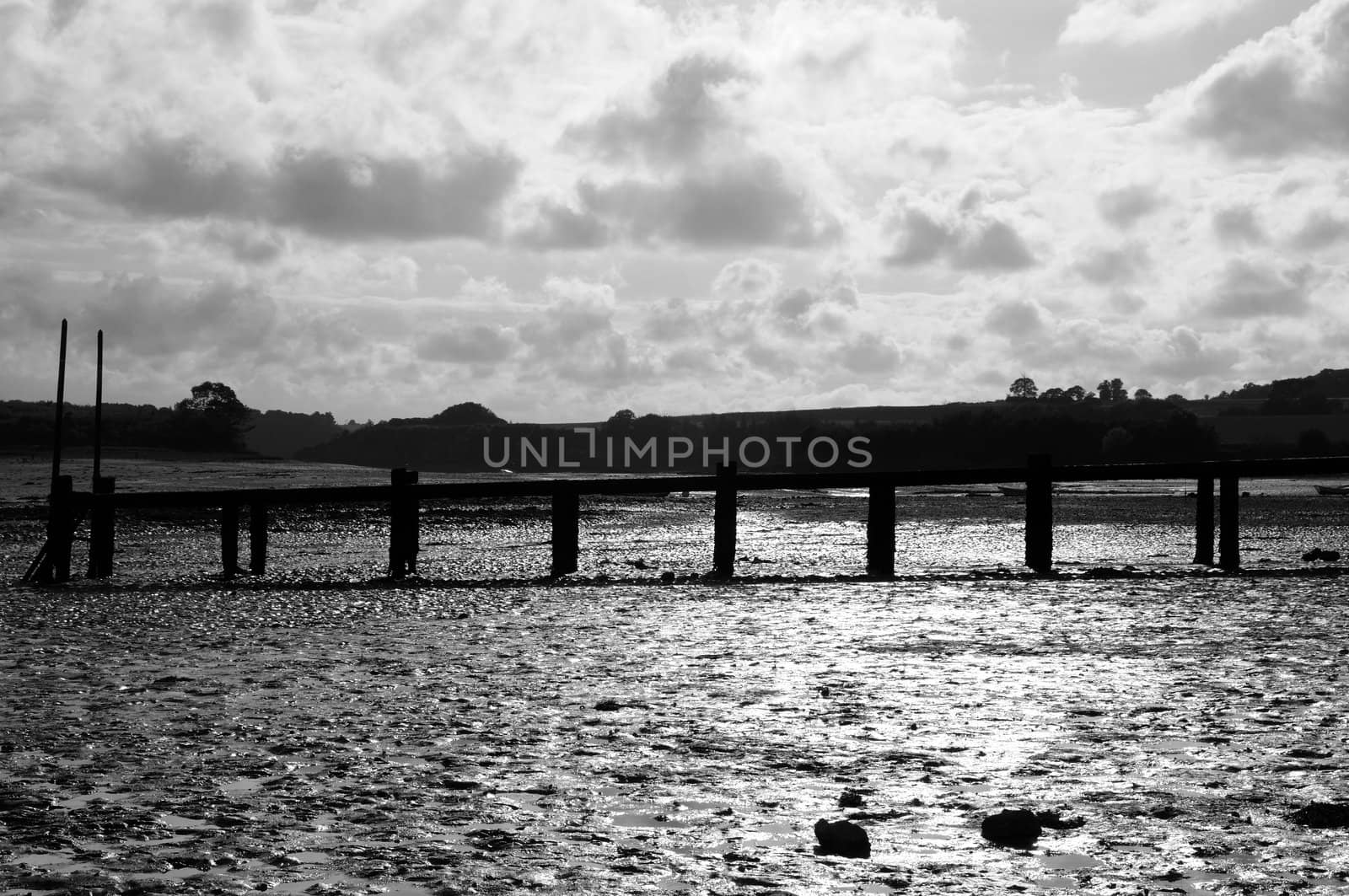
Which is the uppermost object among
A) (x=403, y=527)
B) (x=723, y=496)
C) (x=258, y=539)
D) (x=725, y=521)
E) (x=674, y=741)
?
(x=723, y=496)

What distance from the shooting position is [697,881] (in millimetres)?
3539

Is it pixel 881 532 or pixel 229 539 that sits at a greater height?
pixel 881 532

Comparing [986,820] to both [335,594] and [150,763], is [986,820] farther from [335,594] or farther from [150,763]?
[335,594]

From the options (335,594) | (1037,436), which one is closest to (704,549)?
(335,594)

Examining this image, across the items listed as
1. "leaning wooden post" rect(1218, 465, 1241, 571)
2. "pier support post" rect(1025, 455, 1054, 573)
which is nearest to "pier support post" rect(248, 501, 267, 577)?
"pier support post" rect(1025, 455, 1054, 573)

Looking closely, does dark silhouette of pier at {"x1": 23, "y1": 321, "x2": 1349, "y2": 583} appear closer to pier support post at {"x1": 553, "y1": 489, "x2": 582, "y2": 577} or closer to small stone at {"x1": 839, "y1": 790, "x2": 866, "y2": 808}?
pier support post at {"x1": 553, "y1": 489, "x2": 582, "y2": 577}

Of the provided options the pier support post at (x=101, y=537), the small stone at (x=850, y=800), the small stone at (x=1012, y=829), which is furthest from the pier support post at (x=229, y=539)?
the small stone at (x=1012, y=829)

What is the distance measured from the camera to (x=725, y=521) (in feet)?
45.9

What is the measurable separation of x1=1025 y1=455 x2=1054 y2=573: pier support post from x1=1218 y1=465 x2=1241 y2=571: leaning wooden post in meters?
1.77

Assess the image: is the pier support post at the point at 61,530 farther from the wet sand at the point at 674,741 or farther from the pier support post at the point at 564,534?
the pier support post at the point at 564,534

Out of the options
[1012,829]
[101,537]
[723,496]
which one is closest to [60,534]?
[101,537]

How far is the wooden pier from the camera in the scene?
1373 cm

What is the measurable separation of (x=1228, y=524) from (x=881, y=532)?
3598 millimetres

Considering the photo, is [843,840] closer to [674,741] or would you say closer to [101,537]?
[674,741]
